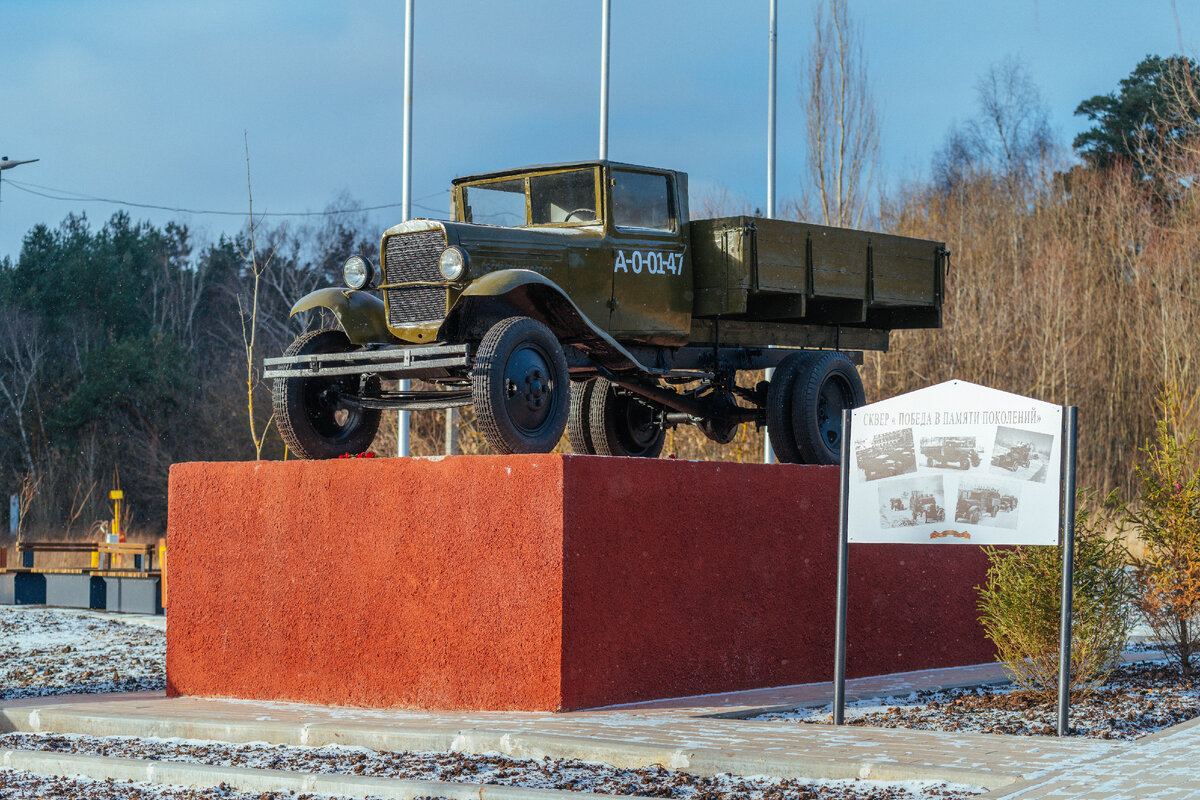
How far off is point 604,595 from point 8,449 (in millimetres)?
38420

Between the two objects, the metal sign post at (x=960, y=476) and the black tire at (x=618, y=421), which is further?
the black tire at (x=618, y=421)

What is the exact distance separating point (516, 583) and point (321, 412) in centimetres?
245

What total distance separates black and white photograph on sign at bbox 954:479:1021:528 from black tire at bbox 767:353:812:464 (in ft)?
11.3

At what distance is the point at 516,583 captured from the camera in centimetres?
828

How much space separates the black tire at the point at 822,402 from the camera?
11023 millimetres

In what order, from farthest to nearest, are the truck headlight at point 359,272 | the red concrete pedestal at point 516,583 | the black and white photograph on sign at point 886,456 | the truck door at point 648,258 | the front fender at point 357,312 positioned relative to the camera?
the truck door at point 648,258 < the front fender at point 357,312 < the truck headlight at point 359,272 < the red concrete pedestal at point 516,583 < the black and white photograph on sign at point 886,456

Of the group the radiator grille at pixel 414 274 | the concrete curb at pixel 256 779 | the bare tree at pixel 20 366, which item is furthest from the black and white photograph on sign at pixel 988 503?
the bare tree at pixel 20 366

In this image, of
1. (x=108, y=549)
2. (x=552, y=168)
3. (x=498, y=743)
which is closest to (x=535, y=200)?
(x=552, y=168)

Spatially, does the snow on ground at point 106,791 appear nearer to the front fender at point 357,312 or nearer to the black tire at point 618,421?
the front fender at point 357,312

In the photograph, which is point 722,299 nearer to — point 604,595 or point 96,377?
point 604,595

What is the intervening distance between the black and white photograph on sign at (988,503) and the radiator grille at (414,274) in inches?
141

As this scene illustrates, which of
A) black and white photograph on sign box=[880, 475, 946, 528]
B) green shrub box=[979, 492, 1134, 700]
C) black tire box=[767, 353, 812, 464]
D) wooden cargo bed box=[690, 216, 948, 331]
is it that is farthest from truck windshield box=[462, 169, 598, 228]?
green shrub box=[979, 492, 1134, 700]

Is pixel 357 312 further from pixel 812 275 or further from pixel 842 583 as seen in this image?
pixel 842 583

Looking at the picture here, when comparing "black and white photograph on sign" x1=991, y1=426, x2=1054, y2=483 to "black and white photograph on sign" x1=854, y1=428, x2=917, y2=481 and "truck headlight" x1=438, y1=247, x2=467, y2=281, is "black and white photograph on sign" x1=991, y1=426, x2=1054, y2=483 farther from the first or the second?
"truck headlight" x1=438, y1=247, x2=467, y2=281
